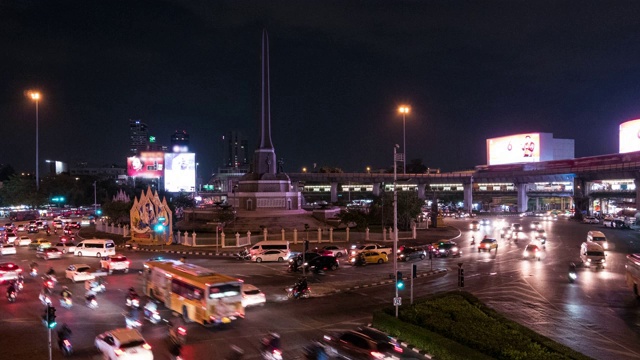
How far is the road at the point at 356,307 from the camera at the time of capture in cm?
1786

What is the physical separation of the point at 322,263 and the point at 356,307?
10886 mm

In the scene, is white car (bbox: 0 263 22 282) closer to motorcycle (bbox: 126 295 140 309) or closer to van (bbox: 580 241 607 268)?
motorcycle (bbox: 126 295 140 309)

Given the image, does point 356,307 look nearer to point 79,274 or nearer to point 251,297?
point 251,297

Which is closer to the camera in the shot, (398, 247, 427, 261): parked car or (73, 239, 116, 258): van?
(398, 247, 427, 261): parked car

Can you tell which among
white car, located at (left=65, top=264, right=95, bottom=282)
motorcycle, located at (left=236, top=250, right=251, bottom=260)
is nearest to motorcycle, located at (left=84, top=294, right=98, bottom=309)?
white car, located at (left=65, top=264, right=95, bottom=282)

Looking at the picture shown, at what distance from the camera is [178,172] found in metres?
88.4

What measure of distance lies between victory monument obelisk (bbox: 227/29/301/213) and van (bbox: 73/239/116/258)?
22755 millimetres

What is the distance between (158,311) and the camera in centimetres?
2247

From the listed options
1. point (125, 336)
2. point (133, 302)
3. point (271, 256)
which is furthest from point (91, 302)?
point (271, 256)

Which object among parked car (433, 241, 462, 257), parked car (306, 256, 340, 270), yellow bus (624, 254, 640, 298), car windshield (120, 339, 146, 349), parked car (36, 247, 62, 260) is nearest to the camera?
car windshield (120, 339, 146, 349)

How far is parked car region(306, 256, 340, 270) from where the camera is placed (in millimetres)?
33656

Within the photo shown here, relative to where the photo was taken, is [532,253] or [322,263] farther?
[532,253]

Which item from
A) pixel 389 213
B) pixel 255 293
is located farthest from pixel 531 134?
pixel 255 293

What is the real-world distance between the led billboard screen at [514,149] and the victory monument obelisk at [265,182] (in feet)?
226
